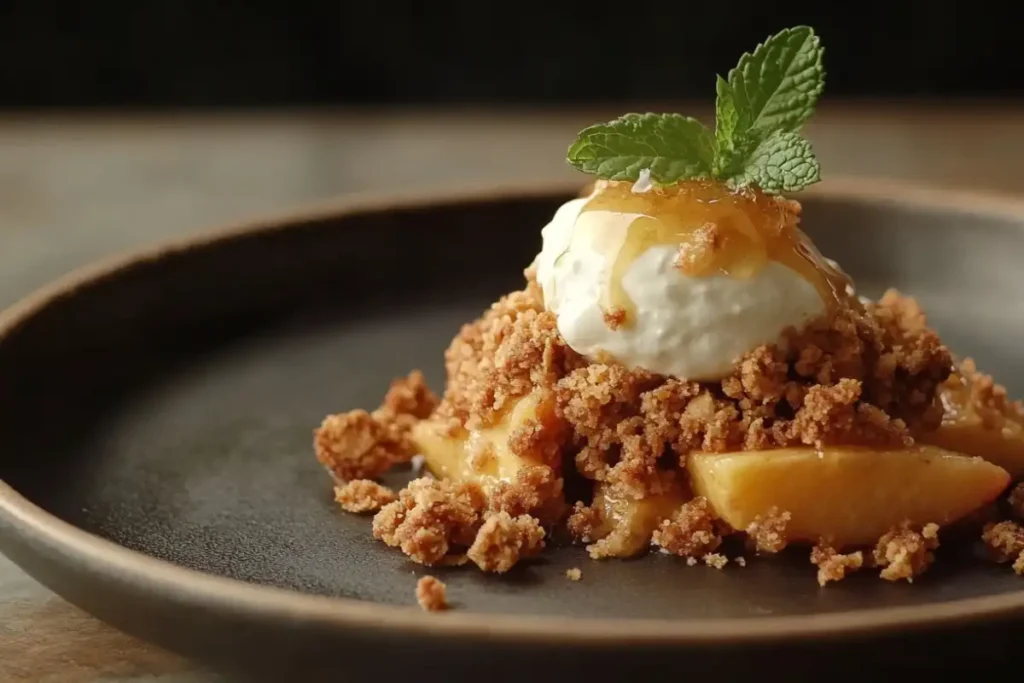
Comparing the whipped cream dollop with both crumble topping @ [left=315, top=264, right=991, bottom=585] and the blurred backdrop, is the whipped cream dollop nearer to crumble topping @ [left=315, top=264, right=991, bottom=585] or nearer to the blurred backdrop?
crumble topping @ [left=315, top=264, right=991, bottom=585]

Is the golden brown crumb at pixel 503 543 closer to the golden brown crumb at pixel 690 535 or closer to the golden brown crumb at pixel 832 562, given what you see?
the golden brown crumb at pixel 690 535

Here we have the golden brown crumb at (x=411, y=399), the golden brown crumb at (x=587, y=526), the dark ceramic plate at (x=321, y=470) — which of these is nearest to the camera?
the dark ceramic plate at (x=321, y=470)

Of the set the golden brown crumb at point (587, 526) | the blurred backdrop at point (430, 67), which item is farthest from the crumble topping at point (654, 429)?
the blurred backdrop at point (430, 67)

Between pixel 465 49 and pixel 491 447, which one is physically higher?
pixel 465 49

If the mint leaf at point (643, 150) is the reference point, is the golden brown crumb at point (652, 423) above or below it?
below

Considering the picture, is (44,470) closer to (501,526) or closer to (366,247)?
(501,526)

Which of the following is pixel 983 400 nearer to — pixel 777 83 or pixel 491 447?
pixel 777 83

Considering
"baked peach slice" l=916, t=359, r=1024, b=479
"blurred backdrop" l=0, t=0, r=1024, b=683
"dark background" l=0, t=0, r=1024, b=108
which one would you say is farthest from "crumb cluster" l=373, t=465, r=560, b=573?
"dark background" l=0, t=0, r=1024, b=108

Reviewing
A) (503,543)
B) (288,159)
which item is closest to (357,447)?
(503,543)
